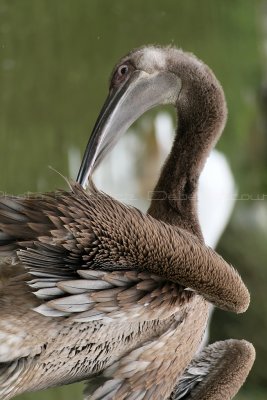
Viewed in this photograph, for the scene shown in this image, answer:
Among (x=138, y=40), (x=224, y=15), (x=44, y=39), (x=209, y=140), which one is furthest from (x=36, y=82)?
(x=209, y=140)

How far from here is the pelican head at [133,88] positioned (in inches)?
77.4

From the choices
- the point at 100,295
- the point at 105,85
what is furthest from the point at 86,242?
the point at 105,85

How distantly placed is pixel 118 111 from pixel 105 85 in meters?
1.65

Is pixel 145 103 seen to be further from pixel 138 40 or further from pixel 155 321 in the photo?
pixel 138 40

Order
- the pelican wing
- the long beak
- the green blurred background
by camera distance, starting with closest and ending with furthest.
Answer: the pelican wing
the long beak
the green blurred background

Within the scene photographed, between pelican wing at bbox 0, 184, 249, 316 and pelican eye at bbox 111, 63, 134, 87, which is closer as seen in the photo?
pelican wing at bbox 0, 184, 249, 316

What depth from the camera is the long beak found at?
196 cm

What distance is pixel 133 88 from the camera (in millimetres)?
1986

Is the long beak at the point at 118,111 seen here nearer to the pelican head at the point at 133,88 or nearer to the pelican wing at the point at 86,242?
the pelican head at the point at 133,88

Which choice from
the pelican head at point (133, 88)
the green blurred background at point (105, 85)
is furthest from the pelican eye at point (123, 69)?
the green blurred background at point (105, 85)

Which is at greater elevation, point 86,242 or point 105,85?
point 105,85

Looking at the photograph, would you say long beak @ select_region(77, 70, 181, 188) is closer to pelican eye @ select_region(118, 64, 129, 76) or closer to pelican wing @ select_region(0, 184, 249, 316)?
pelican eye @ select_region(118, 64, 129, 76)

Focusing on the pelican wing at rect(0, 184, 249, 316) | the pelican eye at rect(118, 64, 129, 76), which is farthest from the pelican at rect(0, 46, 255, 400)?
the pelican eye at rect(118, 64, 129, 76)

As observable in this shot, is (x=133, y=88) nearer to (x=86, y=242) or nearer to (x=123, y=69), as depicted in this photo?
(x=123, y=69)
